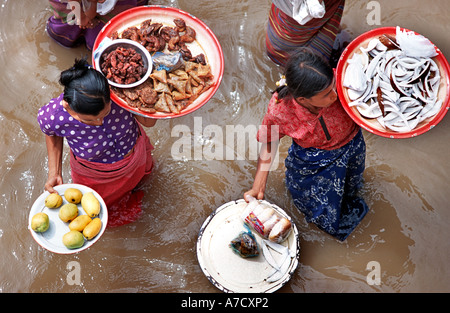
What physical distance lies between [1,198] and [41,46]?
4.04 ft

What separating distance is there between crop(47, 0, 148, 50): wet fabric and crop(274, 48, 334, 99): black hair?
1.41 metres

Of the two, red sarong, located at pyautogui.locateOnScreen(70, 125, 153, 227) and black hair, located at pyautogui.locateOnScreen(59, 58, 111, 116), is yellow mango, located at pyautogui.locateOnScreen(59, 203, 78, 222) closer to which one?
red sarong, located at pyautogui.locateOnScreen(70, 125, 153, 227)

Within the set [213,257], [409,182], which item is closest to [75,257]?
[213,257]

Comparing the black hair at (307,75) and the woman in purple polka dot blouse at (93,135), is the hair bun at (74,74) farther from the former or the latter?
the black hair at (307,75)

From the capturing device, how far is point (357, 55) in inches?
84.7

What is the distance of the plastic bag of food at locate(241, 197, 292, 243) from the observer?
2.38 metres

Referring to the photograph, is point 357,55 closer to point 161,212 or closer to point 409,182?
point 409,182

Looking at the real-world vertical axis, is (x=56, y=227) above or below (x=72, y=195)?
below

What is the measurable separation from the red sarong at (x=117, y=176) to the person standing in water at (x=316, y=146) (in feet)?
2.30

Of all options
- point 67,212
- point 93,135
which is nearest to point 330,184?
point 93,135

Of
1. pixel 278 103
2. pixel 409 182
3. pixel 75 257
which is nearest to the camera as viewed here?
pixel 278 103

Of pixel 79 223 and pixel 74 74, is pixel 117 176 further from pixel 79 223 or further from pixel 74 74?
pixel 74 74

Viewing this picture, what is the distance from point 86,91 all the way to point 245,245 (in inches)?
45.6

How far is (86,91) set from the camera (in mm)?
1890
